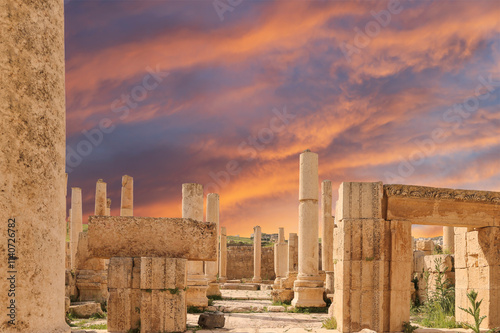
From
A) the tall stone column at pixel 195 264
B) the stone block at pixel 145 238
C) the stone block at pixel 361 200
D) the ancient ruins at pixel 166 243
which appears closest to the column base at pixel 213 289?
the ancient ruins at pixel 166 243

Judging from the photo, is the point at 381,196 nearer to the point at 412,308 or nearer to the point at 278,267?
the point at 412,308

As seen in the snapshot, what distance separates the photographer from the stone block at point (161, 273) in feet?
26.8

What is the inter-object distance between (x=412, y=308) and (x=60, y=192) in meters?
12.4

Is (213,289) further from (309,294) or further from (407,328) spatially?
(407,328)

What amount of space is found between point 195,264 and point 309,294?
392 centimetres

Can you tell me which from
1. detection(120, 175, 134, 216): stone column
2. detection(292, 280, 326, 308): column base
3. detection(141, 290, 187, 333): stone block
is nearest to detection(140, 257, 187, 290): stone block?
detection(141, 290, 187, 333): stone block

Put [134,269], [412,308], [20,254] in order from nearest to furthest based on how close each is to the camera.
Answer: [20,254], [134,269], [412,308]

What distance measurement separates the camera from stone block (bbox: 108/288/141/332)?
8250 mm

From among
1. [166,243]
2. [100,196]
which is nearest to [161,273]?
[166,243]

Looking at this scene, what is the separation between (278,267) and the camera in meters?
29.0

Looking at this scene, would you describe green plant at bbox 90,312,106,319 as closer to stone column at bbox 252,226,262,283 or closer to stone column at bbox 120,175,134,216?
stone column at bbox 120,175,134,216

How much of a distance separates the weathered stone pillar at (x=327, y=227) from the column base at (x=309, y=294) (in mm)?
4852

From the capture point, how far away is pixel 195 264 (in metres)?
14.9

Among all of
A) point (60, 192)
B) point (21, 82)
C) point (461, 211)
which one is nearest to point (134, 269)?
point (60, 192)
